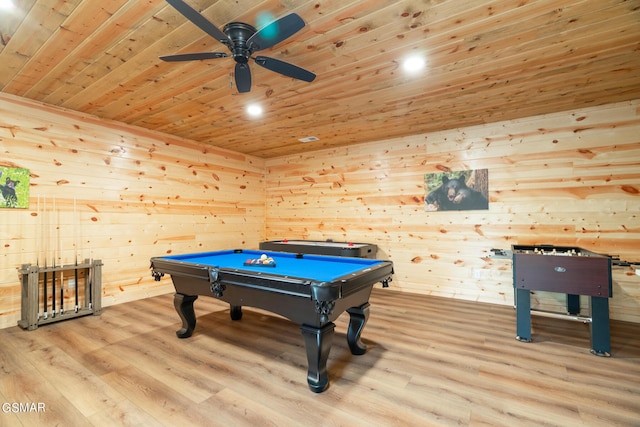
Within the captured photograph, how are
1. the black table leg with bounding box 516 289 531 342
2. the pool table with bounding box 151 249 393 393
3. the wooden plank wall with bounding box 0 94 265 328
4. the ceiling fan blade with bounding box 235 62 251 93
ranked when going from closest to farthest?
1. the pool table with bounding box 151 249 393 393
2. the ceiling fan blade with bounding box 235 62 251 93
3. the black table leg with bounding box 516 289 531 342
4. the wooden plank wall with bounding box 0 94 265 328

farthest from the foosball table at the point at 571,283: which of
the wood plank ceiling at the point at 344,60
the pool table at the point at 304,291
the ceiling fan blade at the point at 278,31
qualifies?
the ceiling fan blade at the point at 278,31

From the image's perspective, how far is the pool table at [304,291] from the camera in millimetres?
1914

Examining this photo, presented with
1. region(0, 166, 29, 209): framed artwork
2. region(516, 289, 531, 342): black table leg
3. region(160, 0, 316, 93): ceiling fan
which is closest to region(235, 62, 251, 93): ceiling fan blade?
region(160, 0, 316, 93): ceiling fan

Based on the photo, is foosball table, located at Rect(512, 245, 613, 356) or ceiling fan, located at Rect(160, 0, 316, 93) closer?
ceiling fan, located at Rect(160, 0, 316, 93)

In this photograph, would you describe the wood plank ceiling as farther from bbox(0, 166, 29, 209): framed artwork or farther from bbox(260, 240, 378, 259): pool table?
bbox(260, 240, 378, 259): pool table

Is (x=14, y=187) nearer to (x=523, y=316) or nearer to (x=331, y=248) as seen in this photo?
(x=331, y=248)

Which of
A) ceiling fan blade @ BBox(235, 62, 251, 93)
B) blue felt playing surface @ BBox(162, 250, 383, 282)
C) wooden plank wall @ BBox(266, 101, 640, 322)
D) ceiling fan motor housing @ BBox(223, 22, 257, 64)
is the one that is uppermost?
ceiling fan motor housing @ BBox(223, 22, 257, 64)

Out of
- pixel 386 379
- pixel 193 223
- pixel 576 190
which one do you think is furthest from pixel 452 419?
pixel 193 223

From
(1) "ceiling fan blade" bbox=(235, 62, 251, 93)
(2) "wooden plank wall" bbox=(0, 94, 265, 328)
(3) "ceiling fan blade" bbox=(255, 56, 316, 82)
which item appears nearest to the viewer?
(3) "ceiling fan blade" bbox=(255, 56, 316, 82)

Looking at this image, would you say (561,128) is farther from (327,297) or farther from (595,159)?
(327,297)

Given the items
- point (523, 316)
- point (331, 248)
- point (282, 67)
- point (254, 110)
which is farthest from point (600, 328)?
point (254, 110)

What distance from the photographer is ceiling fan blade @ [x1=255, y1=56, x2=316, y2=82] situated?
2.03 m

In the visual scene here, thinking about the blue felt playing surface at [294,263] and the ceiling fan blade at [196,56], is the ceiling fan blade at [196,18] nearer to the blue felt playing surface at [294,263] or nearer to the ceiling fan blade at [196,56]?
the ceiling fan blade at [196,56]

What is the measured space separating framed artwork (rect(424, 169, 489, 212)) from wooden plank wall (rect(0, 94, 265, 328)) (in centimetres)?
369
